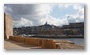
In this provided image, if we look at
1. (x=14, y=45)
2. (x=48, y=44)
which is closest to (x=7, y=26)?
(x=14, y=45)

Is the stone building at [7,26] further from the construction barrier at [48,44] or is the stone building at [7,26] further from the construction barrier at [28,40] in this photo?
the construction barrier at [48,44]

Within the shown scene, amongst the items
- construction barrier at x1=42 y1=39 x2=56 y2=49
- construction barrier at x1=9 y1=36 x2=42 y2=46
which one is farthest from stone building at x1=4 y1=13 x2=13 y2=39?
construction barrier at x1=42 y1=39 x2=56 y2=49

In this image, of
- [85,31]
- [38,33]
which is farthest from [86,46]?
[38,33]

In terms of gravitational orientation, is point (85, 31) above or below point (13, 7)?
below

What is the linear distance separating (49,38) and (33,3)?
65cm

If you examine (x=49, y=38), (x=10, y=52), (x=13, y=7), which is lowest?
(x=10, y=52)

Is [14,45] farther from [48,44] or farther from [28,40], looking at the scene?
[48,44]

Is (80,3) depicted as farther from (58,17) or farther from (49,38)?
(49,38)

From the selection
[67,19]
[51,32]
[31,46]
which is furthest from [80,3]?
[31,46]

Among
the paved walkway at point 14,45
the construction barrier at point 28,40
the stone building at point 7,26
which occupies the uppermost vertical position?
the stone building at point 7,26

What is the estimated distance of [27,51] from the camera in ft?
9.89

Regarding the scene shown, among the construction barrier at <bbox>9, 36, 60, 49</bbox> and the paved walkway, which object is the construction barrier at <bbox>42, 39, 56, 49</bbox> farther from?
the paved walkway

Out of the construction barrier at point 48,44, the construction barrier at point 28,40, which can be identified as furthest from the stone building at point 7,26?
the construction barrier at point 48,44

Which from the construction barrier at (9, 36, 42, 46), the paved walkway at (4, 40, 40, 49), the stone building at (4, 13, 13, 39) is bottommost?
the paved walkway at (4, 40, 40, 49)
